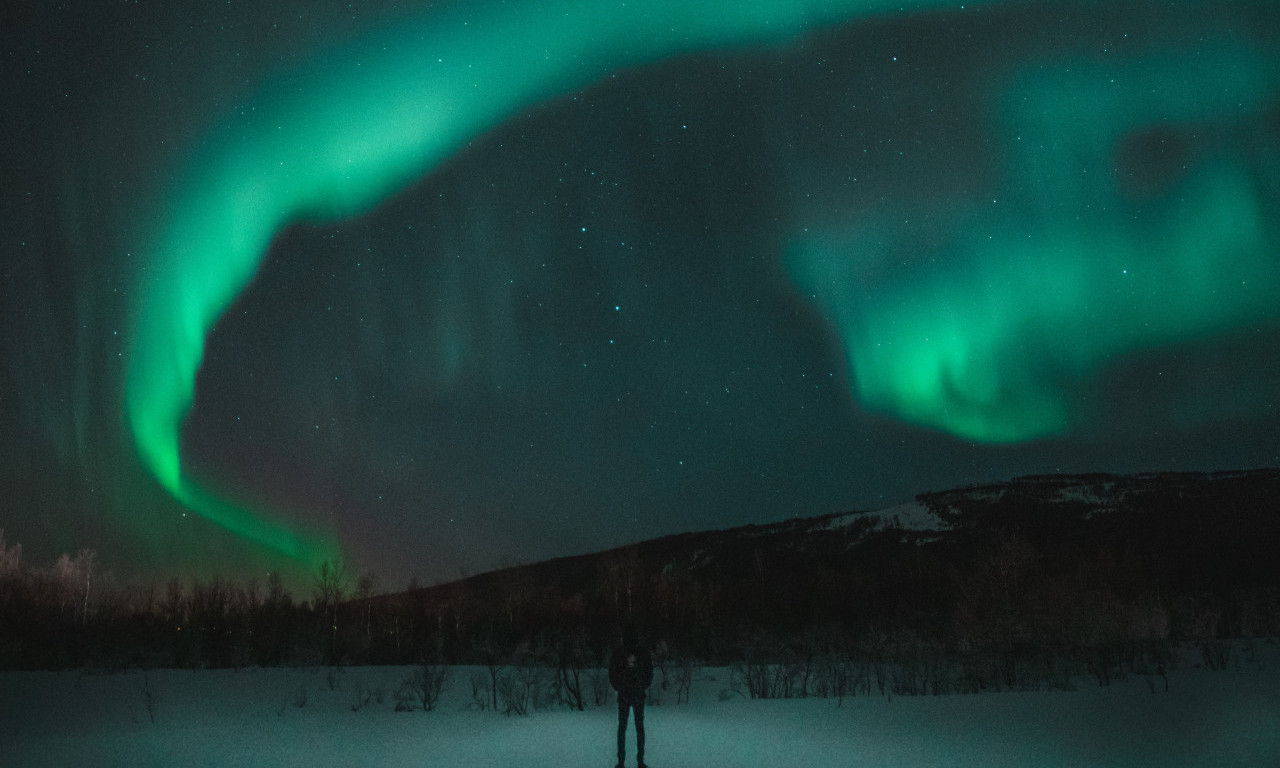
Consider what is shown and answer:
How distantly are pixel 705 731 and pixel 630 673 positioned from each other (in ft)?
16.9

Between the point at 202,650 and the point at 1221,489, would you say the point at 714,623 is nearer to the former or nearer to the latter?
the point at 202,650

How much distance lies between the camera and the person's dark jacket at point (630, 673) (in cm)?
1032

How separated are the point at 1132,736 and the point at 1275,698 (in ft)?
14.7

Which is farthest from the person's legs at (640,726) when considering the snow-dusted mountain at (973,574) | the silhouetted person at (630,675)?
the snow-dusted mountain at (973,574)

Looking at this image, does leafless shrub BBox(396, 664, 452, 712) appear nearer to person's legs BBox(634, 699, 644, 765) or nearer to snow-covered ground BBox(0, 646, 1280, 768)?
snow-covered ground BBox(0, 646, 1280, 768)

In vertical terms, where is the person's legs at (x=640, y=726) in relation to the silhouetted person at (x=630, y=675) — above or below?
A: below

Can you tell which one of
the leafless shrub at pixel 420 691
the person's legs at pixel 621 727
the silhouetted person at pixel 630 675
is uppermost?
the silhouetted person at pixel 630 675

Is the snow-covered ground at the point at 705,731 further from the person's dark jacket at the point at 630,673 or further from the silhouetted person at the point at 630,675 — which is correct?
the person's dark jacket at the point at 630,673

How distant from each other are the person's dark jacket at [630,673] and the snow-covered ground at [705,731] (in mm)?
1584

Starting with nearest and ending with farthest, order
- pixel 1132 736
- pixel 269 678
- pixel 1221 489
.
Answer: pixel 1132 736 → pixel 269 678 → pixel 1221 489

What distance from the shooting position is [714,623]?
48.2 meters

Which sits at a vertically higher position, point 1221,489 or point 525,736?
point 1221,489

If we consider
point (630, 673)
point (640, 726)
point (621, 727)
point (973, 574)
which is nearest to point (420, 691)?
point (621, 727)

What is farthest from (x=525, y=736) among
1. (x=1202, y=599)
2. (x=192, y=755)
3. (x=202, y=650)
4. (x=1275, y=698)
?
(x=1202, y=599)
